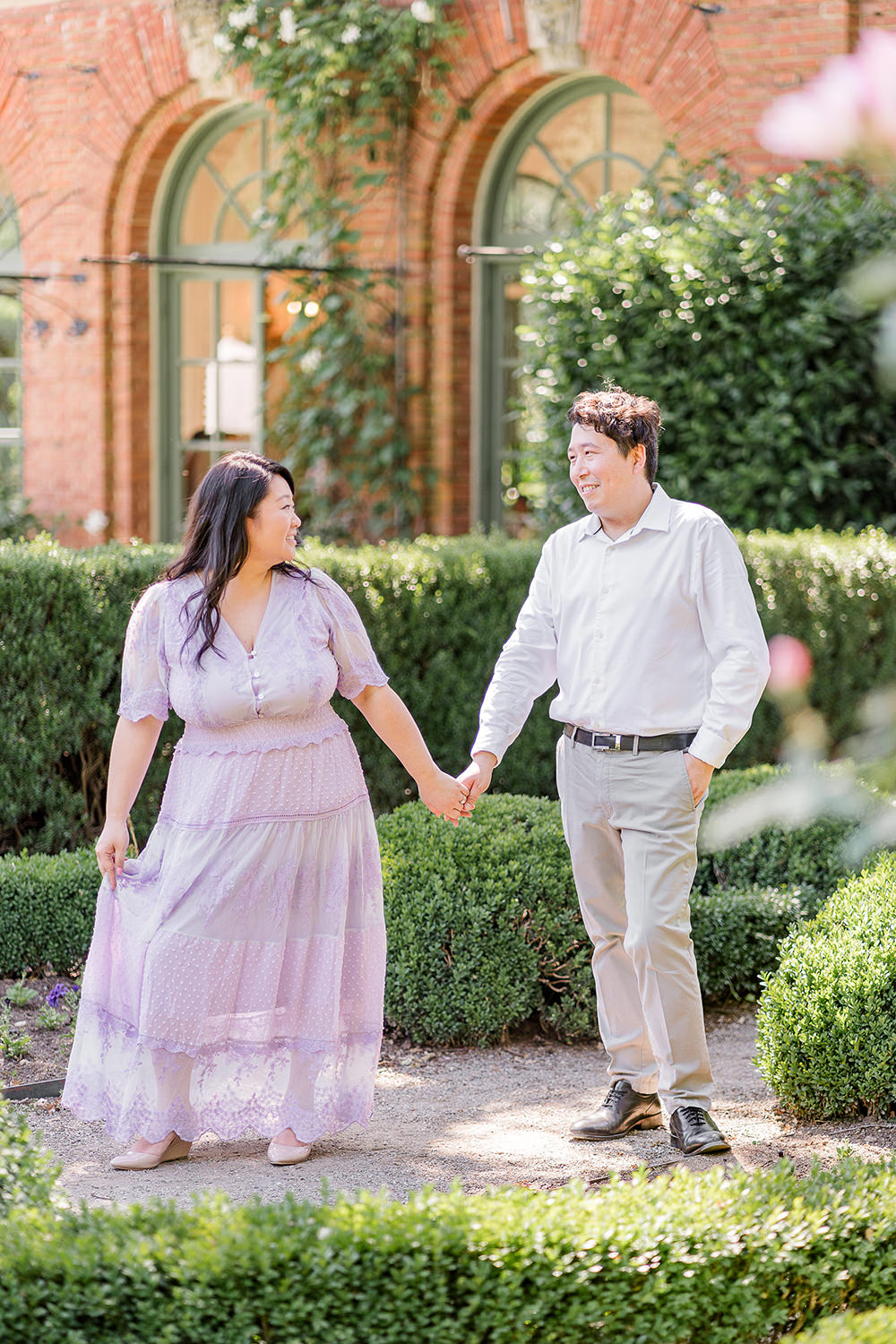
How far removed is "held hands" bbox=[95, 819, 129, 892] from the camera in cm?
392

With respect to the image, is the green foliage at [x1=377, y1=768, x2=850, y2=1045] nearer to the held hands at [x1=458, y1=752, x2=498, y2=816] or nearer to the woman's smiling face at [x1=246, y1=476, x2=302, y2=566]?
the held hands at [x1=458, y1=752, x2=498, y2=816]

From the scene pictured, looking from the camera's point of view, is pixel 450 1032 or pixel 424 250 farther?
pixel 424 250

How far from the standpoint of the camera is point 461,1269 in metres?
2.73

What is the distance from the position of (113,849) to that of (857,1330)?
2110 millimetres

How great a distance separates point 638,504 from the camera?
414cm

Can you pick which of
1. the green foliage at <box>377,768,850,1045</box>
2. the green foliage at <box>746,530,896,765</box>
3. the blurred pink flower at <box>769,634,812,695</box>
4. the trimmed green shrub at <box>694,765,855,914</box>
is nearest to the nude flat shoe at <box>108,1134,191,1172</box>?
the green foliage at <box>377,768,850,1045</box>

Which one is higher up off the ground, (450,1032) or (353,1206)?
(353,1206)

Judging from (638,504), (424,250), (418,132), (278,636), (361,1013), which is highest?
(418,132)

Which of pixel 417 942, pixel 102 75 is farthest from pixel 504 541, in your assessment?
pixel 102 75

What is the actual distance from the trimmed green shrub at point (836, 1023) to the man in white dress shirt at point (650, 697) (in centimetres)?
38

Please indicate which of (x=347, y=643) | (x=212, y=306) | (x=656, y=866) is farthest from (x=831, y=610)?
(x=212, y=306)

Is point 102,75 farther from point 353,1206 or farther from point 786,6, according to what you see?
point 353,1206

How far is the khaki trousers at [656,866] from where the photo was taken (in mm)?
4000

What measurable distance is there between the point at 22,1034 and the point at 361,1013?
150cm
